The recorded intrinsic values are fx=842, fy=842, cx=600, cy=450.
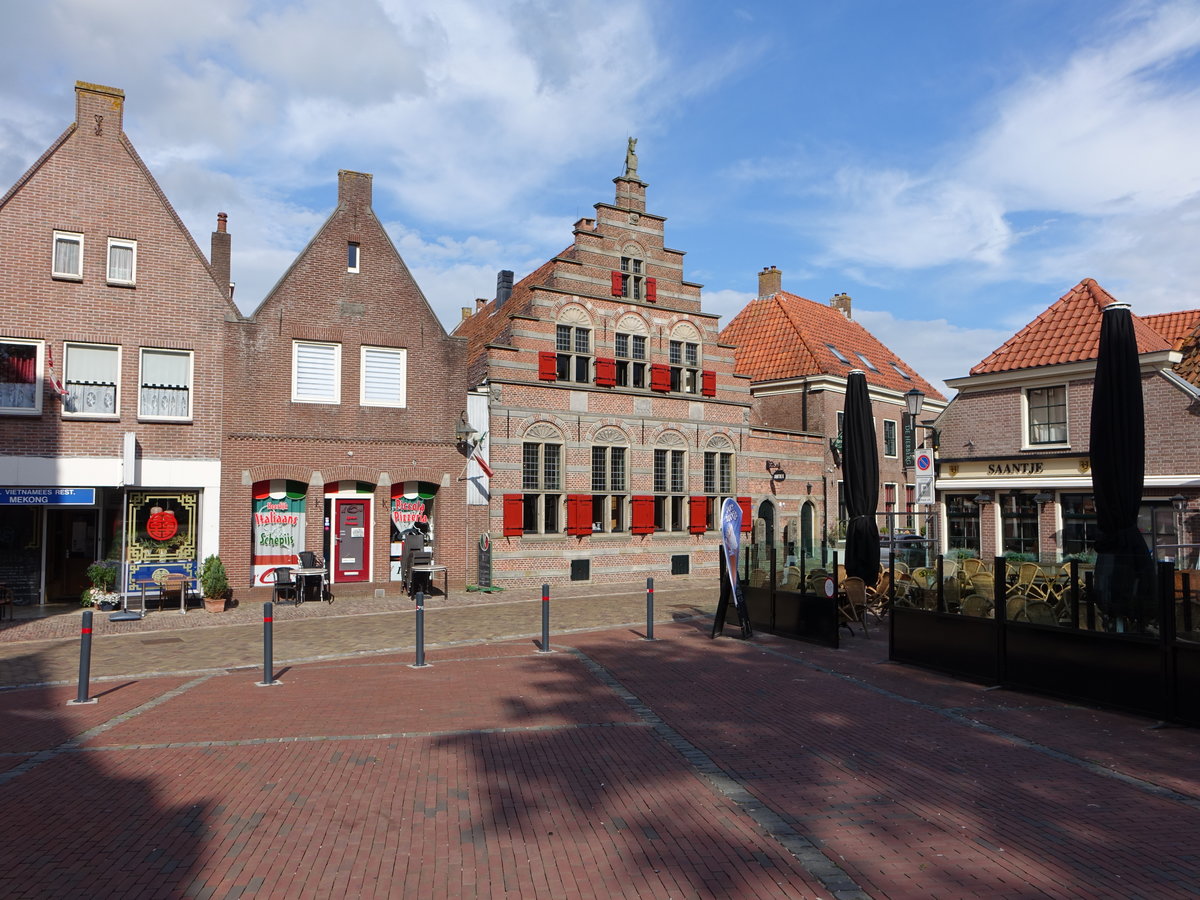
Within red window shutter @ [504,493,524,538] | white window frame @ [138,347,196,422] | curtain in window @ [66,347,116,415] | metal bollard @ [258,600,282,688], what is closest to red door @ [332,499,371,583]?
red window shutter @ [504,493,524,538]

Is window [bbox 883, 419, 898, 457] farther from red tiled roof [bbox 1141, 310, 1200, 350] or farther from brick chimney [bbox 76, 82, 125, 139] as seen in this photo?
brick chimney [bbox 76, 82, 125, 139]

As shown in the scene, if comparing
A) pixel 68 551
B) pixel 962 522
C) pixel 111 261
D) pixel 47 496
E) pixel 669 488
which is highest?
pixel 111 261

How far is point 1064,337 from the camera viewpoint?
21391 millimetres

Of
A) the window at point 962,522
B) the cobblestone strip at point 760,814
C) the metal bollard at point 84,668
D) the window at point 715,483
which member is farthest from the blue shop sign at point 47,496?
the window at point 962,522

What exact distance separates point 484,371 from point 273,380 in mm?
5587

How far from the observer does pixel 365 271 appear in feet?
68.6

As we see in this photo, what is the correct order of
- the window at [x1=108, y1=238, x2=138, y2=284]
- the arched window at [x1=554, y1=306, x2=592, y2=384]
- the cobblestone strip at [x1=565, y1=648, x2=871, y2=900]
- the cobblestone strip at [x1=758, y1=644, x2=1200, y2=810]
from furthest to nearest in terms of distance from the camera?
the arched window at [x1=554, y1=306, x2=592, y2=384] < the window at [x1=108, y1=238, x2=138, y2=284] < the cobblestone strip at [x1=758, y1=644, x2=1200, y2=810] < the cobblestone strip at [x1=565, y1=648, x2=871, y2=900]

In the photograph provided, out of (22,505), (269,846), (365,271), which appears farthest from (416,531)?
(269,846)

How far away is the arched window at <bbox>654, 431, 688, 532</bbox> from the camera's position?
25.6m

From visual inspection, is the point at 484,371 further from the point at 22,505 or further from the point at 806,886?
the point at 806,886

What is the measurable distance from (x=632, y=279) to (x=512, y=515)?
8.08 m

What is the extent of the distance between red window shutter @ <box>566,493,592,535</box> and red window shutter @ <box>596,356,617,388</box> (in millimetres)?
3299

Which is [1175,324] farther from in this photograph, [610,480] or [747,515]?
[610,480]

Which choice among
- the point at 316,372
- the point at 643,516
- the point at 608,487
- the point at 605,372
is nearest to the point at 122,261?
the point at 316,372
